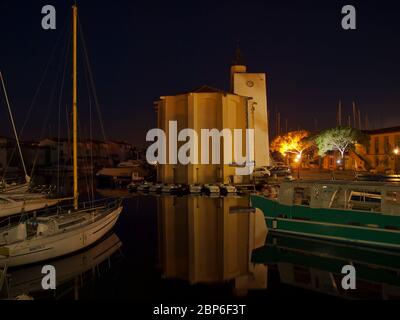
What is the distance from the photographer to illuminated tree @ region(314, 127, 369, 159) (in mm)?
43156

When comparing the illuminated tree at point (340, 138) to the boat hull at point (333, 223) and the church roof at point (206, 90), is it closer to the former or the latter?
the church roof at point (206, 90)

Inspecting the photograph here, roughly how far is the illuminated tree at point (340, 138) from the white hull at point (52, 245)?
3641 cm

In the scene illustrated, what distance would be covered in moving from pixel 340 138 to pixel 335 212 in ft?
105

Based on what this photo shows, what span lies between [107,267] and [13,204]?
1304 centimetres

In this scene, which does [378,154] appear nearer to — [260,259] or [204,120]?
[204,120]

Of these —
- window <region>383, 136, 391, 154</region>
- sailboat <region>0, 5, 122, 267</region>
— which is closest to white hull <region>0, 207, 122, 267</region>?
sailboat <region>0, 5, 122, 267</region>

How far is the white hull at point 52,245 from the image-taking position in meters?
10.6

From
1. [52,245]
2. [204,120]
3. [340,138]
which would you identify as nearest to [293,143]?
[340,138]

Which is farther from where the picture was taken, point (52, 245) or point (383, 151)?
point (383, 151)

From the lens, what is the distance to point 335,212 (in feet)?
46.5

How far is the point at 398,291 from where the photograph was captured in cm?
930

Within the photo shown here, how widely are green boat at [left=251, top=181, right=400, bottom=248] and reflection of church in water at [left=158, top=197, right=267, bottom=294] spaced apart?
4.74 ft

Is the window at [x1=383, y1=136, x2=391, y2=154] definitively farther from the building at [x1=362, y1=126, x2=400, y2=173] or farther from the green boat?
the green boat
